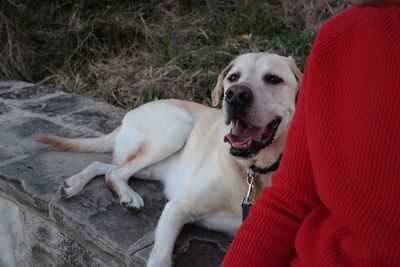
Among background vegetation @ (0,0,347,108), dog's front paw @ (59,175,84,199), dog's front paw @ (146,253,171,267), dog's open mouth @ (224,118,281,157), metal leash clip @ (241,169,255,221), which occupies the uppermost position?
dog's open mouth @ (224,118,281,157)

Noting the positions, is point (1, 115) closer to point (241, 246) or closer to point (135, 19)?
point (135, 19)

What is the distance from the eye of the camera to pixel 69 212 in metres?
2.19

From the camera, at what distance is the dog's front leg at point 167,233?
1812mm

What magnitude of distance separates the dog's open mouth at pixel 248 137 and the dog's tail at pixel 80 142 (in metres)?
1.09

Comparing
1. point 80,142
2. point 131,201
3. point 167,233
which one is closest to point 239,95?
point 167,233

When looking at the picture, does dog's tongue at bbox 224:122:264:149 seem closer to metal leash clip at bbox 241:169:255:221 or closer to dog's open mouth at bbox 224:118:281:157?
dog's open mouth at bbox 224:118:281:157

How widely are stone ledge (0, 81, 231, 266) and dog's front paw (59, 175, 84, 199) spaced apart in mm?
32

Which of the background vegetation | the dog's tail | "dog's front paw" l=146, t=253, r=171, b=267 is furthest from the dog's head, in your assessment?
the background vegetation

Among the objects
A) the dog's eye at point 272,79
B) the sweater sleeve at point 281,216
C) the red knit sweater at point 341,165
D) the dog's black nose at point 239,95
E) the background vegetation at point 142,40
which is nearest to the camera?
the red knit sweater at point 341,165

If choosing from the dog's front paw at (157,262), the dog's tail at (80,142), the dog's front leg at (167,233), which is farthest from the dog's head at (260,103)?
the dog's tail at (80,142)

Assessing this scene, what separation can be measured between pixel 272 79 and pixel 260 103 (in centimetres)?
18

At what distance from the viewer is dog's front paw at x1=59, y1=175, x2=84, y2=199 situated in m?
2.29

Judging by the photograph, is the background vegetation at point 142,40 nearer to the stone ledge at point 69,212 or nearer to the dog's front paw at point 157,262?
the stone ledge at point 69,212

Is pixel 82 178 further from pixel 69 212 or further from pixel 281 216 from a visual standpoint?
pixel 281 216
